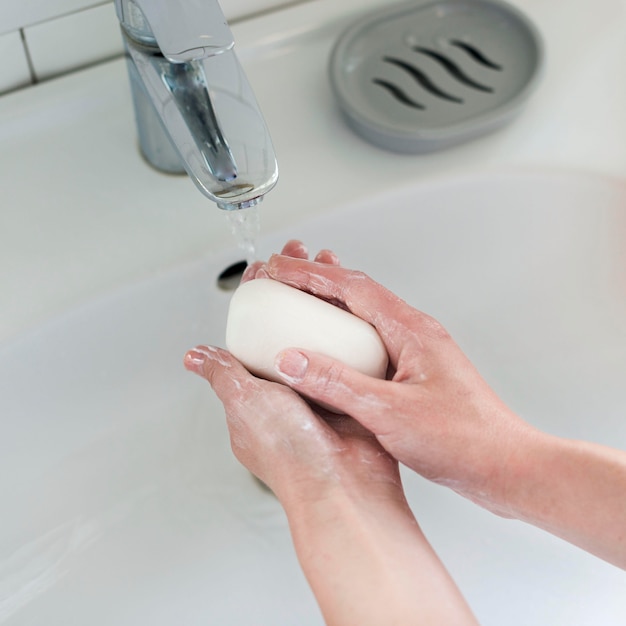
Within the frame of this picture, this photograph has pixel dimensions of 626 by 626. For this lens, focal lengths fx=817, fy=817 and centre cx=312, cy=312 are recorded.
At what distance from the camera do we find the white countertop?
55 cm

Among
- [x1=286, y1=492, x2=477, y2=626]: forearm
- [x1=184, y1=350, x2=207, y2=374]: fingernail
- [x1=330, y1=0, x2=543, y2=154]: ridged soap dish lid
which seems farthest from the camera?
[x1=330, y1=0, x2=543, y2=154]: ridged soap dish lid

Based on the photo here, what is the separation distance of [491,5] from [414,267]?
0.73ft

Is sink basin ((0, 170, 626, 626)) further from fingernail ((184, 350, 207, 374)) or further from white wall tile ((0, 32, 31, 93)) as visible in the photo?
white wall tile ((0, 32, 31, 93))

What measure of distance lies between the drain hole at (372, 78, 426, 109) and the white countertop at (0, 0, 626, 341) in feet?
0.13

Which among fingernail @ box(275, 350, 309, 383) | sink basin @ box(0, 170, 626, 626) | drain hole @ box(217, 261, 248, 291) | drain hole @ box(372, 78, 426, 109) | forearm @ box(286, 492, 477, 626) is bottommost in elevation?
sink basin @ box(0, 170, 626, 626)

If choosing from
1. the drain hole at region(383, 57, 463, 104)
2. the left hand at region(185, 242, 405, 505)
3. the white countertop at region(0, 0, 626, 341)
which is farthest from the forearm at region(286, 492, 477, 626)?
the drain hole at region(383, 57, 463, 104)

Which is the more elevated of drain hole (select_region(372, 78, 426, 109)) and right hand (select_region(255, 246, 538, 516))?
drain hole (select_region(372, 78, 426, 109))

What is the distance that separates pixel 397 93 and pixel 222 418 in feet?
0.92

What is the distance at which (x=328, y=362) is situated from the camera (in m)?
0.44

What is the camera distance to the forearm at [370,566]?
0.38 meters

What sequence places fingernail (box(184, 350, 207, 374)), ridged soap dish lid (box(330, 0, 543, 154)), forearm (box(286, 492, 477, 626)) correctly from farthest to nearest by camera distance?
1. ridged soap dish lid (box(330, 0, 543, 154))
2. fingernail (box(184, 350, 207, 374))
3. forearm (box(286, 492, 477, 626))

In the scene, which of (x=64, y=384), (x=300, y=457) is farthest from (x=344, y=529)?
(x=64, y=384)

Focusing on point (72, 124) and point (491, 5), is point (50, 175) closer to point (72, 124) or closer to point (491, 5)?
point (72, 124)

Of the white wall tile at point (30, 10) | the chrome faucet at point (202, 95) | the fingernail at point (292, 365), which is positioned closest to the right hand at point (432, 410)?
the fingernail at point (292, 365)
